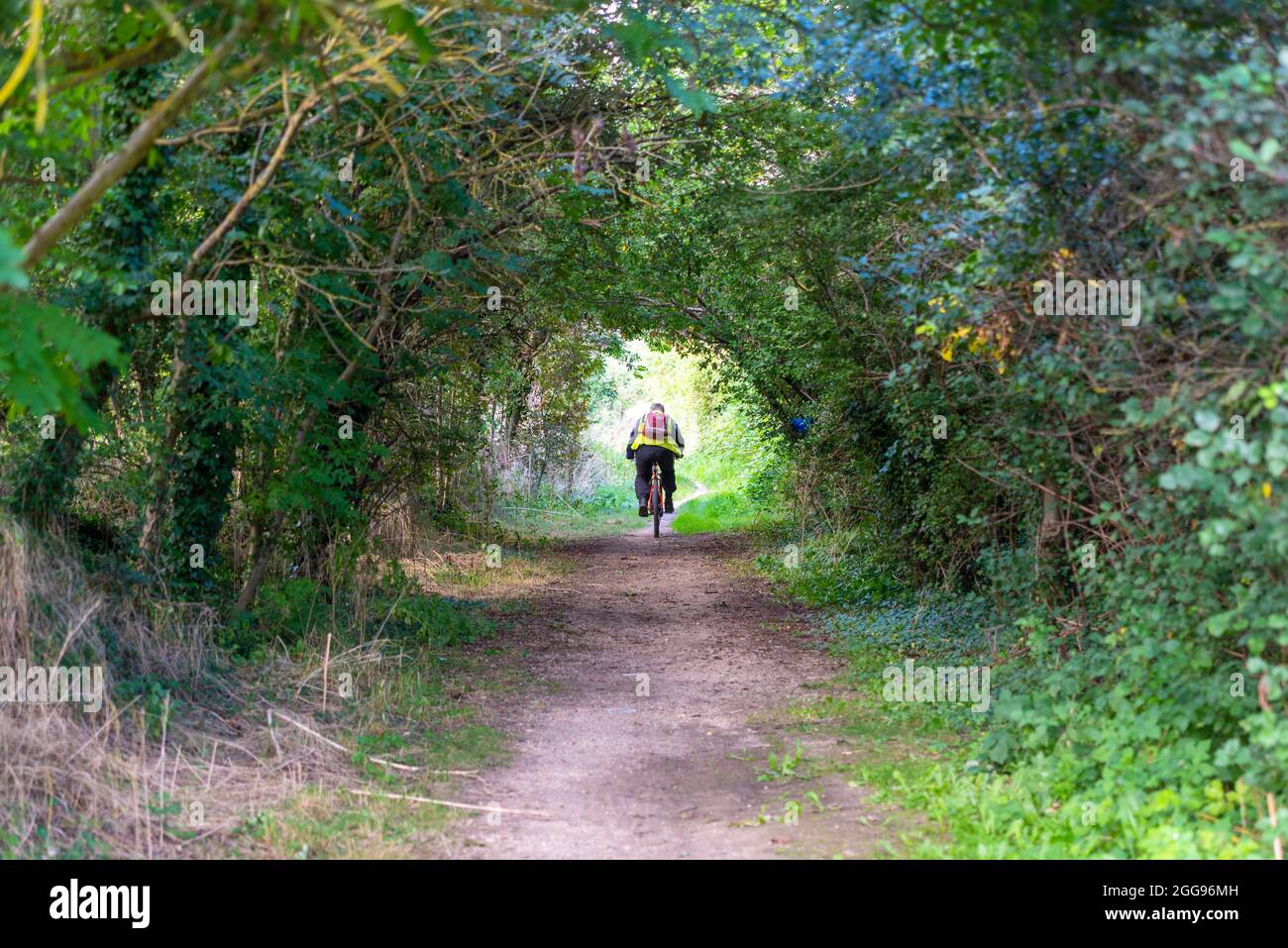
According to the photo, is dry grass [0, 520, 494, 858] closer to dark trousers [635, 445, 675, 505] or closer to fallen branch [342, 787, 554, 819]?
fallen branch [342, 787, 554, 819]

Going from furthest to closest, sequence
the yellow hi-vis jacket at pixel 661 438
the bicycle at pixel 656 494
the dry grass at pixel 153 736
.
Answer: the bicycle at pixel 656 494, the yellow hi-vis jacket at pixel 661 438, the dry grass at pixel 153 736

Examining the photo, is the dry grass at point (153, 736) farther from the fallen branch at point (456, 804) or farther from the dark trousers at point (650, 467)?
the dark trousers at point (650, 467)

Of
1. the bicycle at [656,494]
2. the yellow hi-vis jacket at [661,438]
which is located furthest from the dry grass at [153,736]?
the bicycle at [656,494]

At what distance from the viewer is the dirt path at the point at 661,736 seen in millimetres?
5742

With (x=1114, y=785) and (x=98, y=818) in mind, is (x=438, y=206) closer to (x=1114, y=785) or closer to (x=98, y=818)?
(x=98, y=818)

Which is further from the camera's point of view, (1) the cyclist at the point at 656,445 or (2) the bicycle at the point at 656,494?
(2) the bicycle at the point at 656,494

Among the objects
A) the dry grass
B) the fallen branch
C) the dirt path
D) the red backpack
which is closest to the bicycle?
the red backpack

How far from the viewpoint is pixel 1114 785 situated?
18.2ft

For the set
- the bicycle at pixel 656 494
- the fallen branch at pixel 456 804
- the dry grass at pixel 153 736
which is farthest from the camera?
the bicycle at pixel 656 494

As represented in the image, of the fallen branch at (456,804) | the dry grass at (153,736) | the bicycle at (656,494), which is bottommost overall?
the fallen branch at (456,804)

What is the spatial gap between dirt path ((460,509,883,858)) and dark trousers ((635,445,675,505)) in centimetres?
573

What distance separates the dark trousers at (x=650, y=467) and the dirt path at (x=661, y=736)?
5.73 metres

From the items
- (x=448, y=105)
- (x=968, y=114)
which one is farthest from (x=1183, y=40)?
(x=448, y=105)

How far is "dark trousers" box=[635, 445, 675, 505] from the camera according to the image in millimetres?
19750
